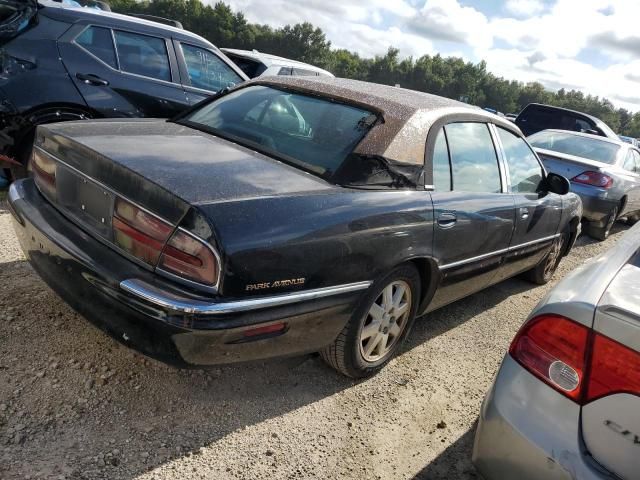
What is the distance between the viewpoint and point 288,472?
211cm

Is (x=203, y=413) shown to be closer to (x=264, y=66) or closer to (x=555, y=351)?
(x=555, y=351)

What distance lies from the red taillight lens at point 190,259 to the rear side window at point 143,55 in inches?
142

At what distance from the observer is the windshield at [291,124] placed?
256cm

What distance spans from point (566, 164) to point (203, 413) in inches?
243

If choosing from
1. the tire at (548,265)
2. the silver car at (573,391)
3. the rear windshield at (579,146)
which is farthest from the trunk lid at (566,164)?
the silver car at (573,391)

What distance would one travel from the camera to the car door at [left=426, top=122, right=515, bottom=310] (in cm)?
283

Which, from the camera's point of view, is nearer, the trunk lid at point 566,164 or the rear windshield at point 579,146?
the trunk lid at point 566,164

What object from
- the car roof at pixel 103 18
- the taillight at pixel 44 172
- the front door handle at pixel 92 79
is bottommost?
the taillight at pixel 44 172

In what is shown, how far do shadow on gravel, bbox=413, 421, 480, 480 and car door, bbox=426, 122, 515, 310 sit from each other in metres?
0.87

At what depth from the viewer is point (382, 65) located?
113688 mm

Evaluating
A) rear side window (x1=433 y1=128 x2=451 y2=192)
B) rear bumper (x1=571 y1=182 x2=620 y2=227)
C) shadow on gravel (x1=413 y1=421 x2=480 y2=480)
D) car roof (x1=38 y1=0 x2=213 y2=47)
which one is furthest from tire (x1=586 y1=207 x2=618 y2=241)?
car roof (x1=38 y1=0 x2=213 y2=47)

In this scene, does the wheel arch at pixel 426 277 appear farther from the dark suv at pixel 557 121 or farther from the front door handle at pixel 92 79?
the dark suv at pixel 557 121

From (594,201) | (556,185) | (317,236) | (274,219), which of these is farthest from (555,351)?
(594,201)

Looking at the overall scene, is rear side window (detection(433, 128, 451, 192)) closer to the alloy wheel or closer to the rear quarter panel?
the rear quarter panel
